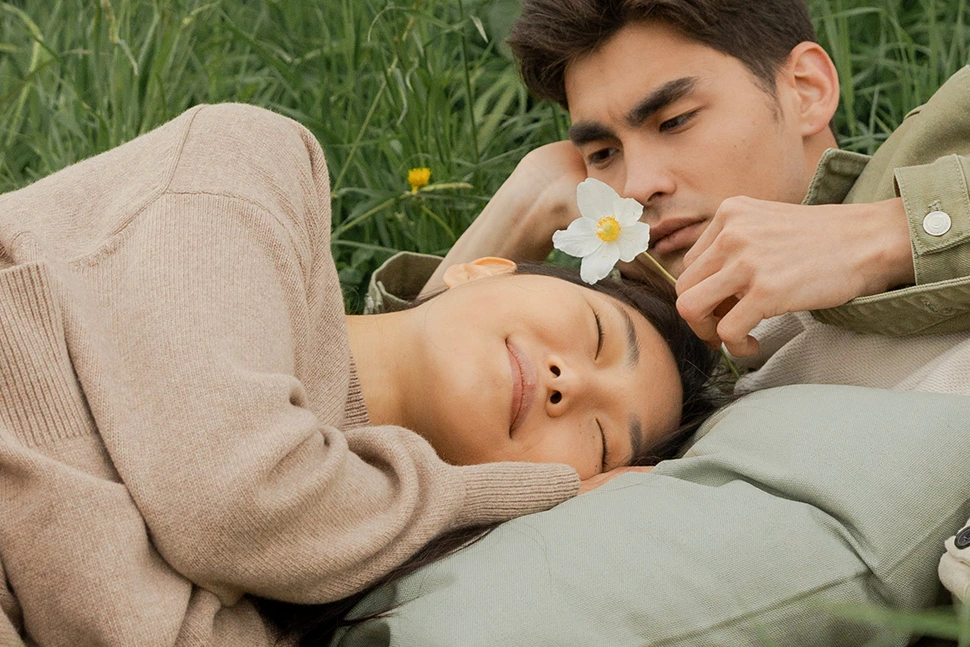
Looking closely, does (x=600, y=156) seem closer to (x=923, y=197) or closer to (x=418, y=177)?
(x=418, y=177)

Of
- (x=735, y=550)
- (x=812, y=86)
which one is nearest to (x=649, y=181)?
(x=812, y=86)

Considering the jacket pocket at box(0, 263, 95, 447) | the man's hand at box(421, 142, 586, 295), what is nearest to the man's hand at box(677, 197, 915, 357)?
the man's hand at box(421, 142, 586, 295)

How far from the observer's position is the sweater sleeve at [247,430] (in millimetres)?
1458

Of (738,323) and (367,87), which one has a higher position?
(738,323)

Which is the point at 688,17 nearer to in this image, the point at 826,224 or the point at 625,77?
the point at 625,77

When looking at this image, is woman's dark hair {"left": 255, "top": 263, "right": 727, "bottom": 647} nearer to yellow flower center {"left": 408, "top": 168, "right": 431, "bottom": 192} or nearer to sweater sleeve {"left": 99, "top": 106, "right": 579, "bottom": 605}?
sweater sleeve {"left": 99, "top": 106, "right": 579, "bottom": 605}

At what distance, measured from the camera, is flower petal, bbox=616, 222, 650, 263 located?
2.07 meters

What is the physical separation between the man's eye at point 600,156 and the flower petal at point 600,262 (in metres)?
0.76

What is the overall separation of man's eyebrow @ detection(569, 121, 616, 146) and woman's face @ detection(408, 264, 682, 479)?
67 cm

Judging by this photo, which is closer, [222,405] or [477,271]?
[222,405]

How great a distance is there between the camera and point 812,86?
114 inches

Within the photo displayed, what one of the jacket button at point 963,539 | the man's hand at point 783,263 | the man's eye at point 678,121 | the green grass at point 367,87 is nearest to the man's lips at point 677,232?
the man's eye at point 678,121

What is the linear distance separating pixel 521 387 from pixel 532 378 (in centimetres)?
3

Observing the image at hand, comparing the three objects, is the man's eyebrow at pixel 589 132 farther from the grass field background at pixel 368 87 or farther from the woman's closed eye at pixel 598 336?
the woman's closed eye at pixel 598 336
